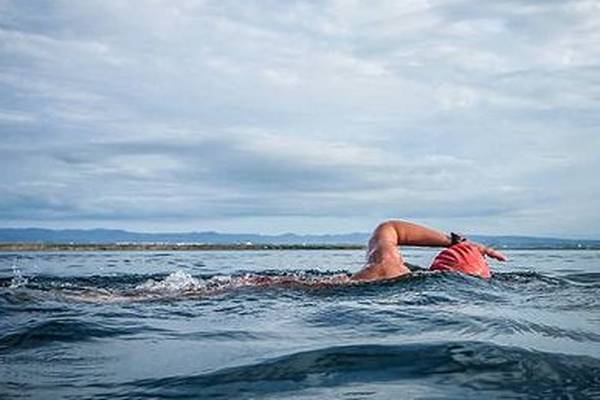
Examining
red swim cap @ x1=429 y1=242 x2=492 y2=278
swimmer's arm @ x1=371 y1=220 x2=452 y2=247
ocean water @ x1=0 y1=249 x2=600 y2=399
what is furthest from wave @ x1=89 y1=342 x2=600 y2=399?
red swim cap @ x1=429 y1=242 x2=492 y2=278

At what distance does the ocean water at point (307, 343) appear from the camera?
3.98m

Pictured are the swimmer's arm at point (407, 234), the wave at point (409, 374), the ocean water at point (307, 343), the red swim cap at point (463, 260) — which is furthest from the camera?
→ the red swim cap at point (463, 260)

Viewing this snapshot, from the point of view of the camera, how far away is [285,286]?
993 cm

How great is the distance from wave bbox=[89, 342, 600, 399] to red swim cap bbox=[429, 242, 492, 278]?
580 cm

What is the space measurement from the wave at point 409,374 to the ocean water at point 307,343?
0.01m

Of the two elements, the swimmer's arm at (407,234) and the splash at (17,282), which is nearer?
the swimmer's arm at (407,234)

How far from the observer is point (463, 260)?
10.6 m

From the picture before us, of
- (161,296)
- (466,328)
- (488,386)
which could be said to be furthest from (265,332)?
(161,296)

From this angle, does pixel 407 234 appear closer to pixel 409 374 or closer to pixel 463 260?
pixel 463 260

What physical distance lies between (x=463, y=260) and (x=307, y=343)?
5716 mm

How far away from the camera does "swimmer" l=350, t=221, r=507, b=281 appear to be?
32.6 ft

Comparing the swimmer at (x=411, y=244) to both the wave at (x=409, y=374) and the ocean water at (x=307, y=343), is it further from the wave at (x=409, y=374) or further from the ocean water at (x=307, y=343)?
the wave at (x=409, y=374)

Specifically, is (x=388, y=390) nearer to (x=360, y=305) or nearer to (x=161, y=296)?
(x=360, y=305)

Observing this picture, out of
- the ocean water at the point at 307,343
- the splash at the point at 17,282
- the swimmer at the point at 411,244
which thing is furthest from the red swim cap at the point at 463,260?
the splash at the point at 17,282
